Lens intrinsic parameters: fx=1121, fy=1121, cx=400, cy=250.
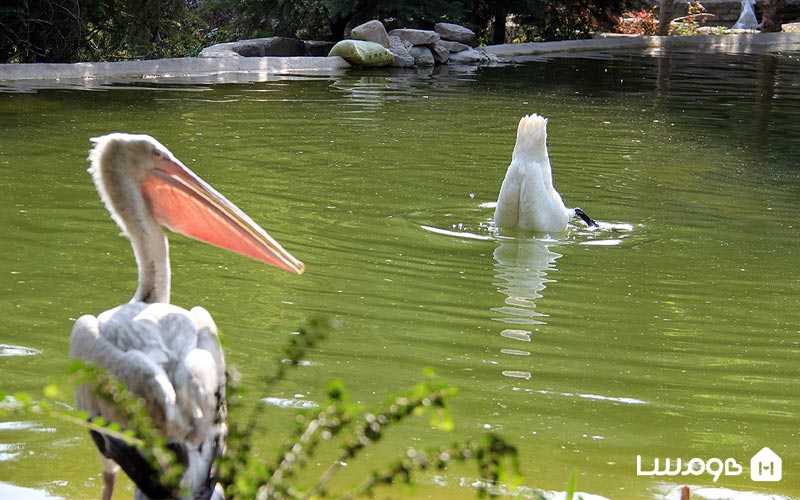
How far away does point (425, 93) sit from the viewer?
14.0 meters

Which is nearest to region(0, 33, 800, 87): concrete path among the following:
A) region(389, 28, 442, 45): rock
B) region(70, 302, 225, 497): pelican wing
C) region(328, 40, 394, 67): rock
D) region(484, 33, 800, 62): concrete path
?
region(484, 33, 800, 62): concrete path

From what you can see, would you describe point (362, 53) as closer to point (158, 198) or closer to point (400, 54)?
point (400, 54)

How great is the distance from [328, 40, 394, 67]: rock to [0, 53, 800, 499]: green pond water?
19.6ft

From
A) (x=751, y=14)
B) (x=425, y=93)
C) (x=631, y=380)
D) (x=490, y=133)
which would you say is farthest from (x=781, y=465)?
(x=751, y=14)

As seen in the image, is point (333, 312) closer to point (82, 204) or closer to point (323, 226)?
point (323, 226)

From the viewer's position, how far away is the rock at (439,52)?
18.8 metres

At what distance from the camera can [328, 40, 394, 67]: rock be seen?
57.1 ft

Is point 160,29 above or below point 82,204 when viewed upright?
above

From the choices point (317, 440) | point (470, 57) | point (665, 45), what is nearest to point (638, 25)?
point (665, 45)

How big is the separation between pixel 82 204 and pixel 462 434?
3.97 meters

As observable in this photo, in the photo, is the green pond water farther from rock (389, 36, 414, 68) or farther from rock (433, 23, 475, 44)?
rock (433, 23, 475, 44)

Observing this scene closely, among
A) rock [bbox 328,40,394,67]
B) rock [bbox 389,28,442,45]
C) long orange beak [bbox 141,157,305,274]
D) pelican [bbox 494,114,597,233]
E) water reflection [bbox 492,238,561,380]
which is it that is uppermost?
rock [bbox 389,28,442,45]

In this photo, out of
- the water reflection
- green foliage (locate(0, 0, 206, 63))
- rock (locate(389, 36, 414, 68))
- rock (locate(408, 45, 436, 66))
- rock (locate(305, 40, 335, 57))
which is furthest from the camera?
rock (locate(305, 40, 335, 57))

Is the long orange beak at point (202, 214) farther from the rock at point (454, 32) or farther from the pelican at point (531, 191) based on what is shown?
the rock at point (454, 32)
